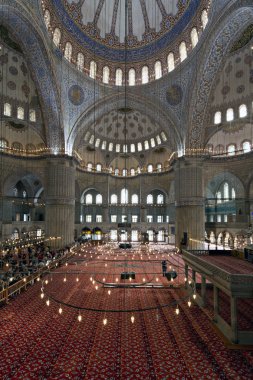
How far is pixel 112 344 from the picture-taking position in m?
5.88

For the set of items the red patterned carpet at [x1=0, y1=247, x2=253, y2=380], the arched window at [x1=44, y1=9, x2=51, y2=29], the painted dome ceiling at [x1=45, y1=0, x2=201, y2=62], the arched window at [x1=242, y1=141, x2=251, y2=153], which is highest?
the painted dome ceiling at [x1=45, y1=0, x2=201, y2=62]

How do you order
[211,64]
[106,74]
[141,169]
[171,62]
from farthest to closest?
1. [141,169]
2. [106,74]
3. [171,62]
4. [211,64]

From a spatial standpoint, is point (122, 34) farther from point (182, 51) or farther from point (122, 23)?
point (182, 51)

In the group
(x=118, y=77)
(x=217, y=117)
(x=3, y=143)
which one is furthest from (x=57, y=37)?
(x=217, y=117)

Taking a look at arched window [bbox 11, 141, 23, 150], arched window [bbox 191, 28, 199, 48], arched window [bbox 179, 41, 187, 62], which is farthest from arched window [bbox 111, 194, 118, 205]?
arched window [bbox 191, 28, 199, 48]

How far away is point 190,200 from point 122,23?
560 inches

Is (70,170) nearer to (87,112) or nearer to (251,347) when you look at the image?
(87,112)

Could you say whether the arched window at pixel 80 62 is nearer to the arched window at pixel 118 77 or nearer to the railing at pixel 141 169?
the arched window at pixel 118 77

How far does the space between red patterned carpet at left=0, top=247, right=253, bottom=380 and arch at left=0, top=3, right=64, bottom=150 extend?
1276 cm

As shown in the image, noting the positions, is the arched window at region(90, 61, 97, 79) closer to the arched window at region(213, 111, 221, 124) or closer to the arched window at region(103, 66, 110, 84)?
the arched window at region(103, 66, 110, 84)

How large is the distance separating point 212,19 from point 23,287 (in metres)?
15.8

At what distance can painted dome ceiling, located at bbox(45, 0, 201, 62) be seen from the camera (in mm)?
18044

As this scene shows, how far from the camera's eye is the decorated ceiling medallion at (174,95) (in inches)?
725

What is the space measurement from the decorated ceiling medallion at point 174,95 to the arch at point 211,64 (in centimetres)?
136
